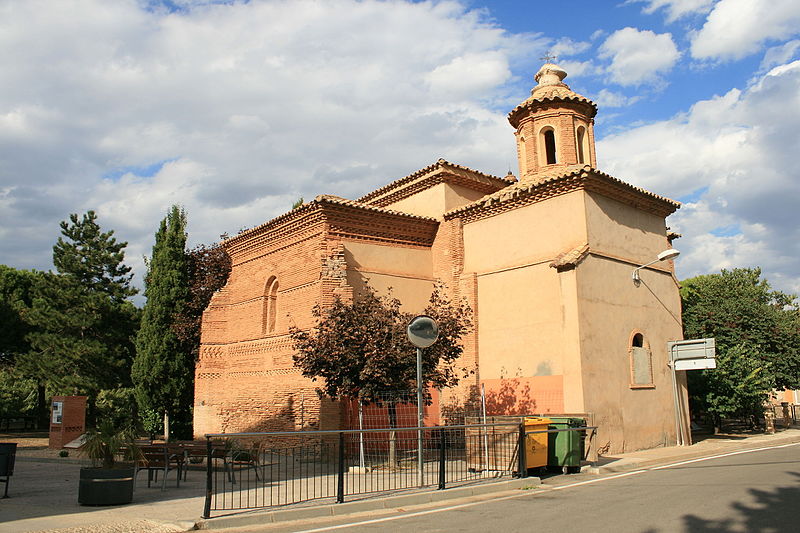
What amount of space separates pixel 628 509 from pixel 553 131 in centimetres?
1616

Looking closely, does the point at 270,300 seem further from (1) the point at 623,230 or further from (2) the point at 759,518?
(2) the point at 759,518

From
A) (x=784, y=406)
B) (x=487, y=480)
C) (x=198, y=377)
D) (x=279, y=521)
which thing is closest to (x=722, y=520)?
(x=487, y=480)

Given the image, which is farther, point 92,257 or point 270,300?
point 92,257

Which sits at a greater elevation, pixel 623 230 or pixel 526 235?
pixel 623 230

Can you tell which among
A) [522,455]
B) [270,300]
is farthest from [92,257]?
[522,455]

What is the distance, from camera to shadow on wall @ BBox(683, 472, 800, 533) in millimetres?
6785

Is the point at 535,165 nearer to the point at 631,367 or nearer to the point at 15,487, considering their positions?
the point at 631,367

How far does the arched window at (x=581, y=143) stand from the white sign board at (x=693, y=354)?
23.6 ft

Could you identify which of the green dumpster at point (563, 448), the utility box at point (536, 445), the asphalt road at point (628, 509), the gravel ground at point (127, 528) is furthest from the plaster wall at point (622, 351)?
the gravel ground at point (127, 528)

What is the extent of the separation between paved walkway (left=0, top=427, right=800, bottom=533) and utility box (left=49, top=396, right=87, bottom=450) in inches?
301

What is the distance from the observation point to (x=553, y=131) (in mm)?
21969

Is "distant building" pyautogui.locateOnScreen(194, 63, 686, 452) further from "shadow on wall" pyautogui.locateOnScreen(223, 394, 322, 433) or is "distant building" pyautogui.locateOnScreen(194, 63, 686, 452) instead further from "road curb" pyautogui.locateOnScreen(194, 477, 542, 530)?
"road curb" pyautogui.locateOnScreen(194, 477, 542, 530)

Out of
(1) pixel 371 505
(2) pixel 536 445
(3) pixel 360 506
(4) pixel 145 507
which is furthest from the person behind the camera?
(2) pixel 536 445

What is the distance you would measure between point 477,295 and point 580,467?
7.37 m
